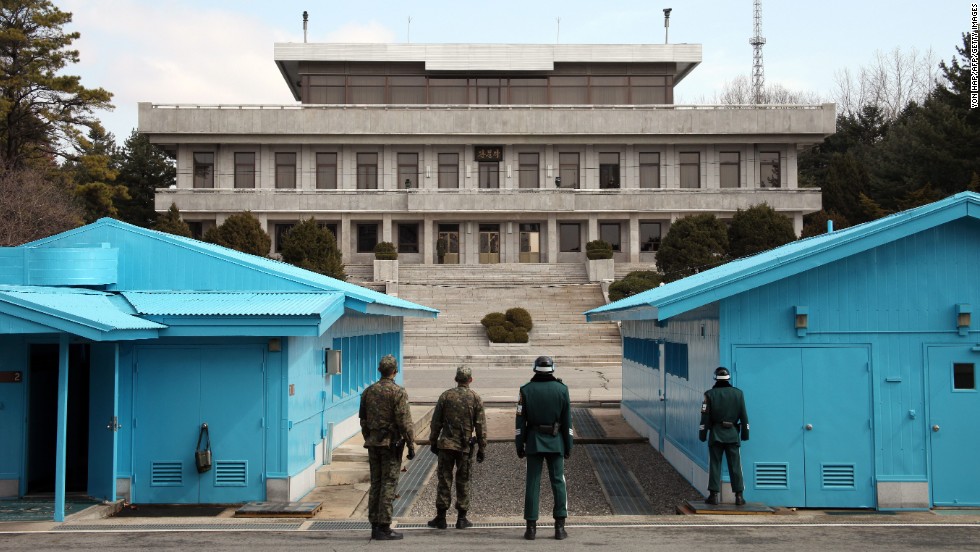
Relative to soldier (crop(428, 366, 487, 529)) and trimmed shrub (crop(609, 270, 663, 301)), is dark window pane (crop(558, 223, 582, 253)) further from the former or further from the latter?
soldier (crop(428, 366, 487, 529))

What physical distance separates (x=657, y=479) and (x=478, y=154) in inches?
1904

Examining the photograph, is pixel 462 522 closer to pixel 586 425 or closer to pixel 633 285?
pixel 586 425

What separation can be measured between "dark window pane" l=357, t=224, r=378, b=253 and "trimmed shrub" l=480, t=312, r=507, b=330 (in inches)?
818

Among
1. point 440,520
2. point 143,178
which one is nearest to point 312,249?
point 143,178

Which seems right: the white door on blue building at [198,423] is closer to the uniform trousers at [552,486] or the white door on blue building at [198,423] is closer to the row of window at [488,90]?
the uniform trousers at [552,486]

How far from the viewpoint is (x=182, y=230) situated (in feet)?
144

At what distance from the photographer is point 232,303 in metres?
12.4

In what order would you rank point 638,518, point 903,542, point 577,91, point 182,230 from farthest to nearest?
point 577,91
point 182,230
point 638,518
point 903,542

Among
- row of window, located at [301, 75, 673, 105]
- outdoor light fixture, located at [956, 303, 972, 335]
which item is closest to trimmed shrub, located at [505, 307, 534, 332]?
row of window, located at [301, 75, 673, 105]

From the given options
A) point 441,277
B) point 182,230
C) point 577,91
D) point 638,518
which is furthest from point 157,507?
point 577,91

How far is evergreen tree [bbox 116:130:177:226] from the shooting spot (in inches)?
2681

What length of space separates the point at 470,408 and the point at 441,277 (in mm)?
44852

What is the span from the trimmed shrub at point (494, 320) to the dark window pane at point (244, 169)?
2565cm

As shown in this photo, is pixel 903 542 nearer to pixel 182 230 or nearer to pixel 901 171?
pixel 182 230
